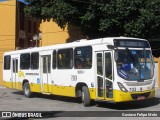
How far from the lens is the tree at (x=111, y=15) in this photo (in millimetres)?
23062

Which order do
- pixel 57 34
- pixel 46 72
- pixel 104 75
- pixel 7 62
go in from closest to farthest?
1. pixel 104 75
2. pixel 46 72
3. pixel 7 62
4. pixel 57 34

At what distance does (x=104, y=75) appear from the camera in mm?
15773

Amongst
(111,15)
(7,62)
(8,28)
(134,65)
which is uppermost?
(8,28)

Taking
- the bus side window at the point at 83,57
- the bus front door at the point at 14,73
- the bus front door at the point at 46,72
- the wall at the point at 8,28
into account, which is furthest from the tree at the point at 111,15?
the wall at the point at 8,28

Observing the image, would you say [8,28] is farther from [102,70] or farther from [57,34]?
[102,70]

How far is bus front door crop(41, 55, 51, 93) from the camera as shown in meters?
20.0

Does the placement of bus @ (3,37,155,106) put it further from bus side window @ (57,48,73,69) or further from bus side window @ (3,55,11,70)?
bus side window @ (3,55,11,70)

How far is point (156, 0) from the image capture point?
75.5ft

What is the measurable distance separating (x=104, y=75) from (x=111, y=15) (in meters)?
8.40

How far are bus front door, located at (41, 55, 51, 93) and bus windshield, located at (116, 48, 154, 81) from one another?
5519 mm

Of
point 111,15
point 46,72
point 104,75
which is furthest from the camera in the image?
point 111,15

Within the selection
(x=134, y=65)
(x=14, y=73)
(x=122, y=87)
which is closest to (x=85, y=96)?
(x=122, y=87)

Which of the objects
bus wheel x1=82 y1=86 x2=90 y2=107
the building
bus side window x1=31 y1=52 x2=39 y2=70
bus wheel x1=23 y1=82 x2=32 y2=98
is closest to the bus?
bus wheel x1=82 y1=86 x2=90 y2=107

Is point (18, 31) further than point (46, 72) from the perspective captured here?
Yes
